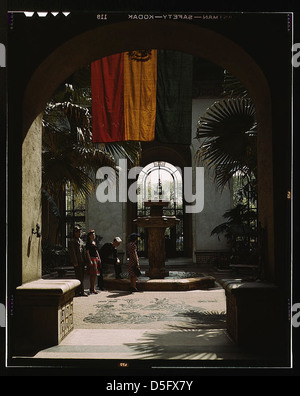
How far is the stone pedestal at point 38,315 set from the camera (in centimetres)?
491

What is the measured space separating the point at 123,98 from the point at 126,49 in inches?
92.9

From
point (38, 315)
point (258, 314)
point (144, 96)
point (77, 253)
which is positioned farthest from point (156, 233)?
point (258, 314)

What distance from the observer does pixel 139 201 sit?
24.4 m

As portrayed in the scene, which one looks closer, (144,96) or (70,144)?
(144,96)

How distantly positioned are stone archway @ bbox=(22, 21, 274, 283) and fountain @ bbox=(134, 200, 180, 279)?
7.02 metres

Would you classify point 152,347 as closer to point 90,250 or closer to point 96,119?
point 96,119

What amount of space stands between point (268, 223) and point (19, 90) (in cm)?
311

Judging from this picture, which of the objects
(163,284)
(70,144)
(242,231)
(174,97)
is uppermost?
(174,97)

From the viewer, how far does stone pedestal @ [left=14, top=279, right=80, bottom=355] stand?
491cm

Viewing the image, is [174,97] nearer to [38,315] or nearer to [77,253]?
[77,253]

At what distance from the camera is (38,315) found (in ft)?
16.6

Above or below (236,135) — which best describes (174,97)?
above
